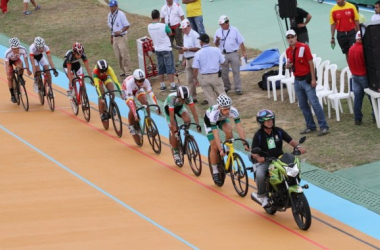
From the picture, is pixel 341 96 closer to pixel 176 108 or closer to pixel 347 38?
pixel 347 38

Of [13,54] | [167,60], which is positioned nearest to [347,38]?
[167,60]

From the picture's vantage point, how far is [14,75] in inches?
827

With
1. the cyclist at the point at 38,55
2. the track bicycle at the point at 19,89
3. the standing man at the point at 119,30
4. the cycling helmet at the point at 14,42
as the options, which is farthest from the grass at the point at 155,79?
the cycling helmet at the point at 14,42

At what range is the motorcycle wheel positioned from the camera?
12734mm

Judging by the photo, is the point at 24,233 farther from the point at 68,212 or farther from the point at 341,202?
the point at 341,202

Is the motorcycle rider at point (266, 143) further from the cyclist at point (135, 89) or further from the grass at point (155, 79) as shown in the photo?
the cyclist at point (135, 89)

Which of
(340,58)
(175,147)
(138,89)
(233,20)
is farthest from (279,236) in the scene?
(233,20)

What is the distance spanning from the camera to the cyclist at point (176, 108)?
15523 millimetres

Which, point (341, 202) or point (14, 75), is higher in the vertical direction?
point (14, 75)

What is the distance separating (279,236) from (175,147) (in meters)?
3.88

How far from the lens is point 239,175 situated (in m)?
14.4

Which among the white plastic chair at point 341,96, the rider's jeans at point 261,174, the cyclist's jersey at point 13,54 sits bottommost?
the rider's jeans at point 261,174

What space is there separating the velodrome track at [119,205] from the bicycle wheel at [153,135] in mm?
170

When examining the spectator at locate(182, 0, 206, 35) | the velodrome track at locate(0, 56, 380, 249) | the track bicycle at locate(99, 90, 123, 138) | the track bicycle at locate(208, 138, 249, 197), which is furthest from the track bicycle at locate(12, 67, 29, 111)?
the track bicycle at locate(208, 138, 249, 197)
